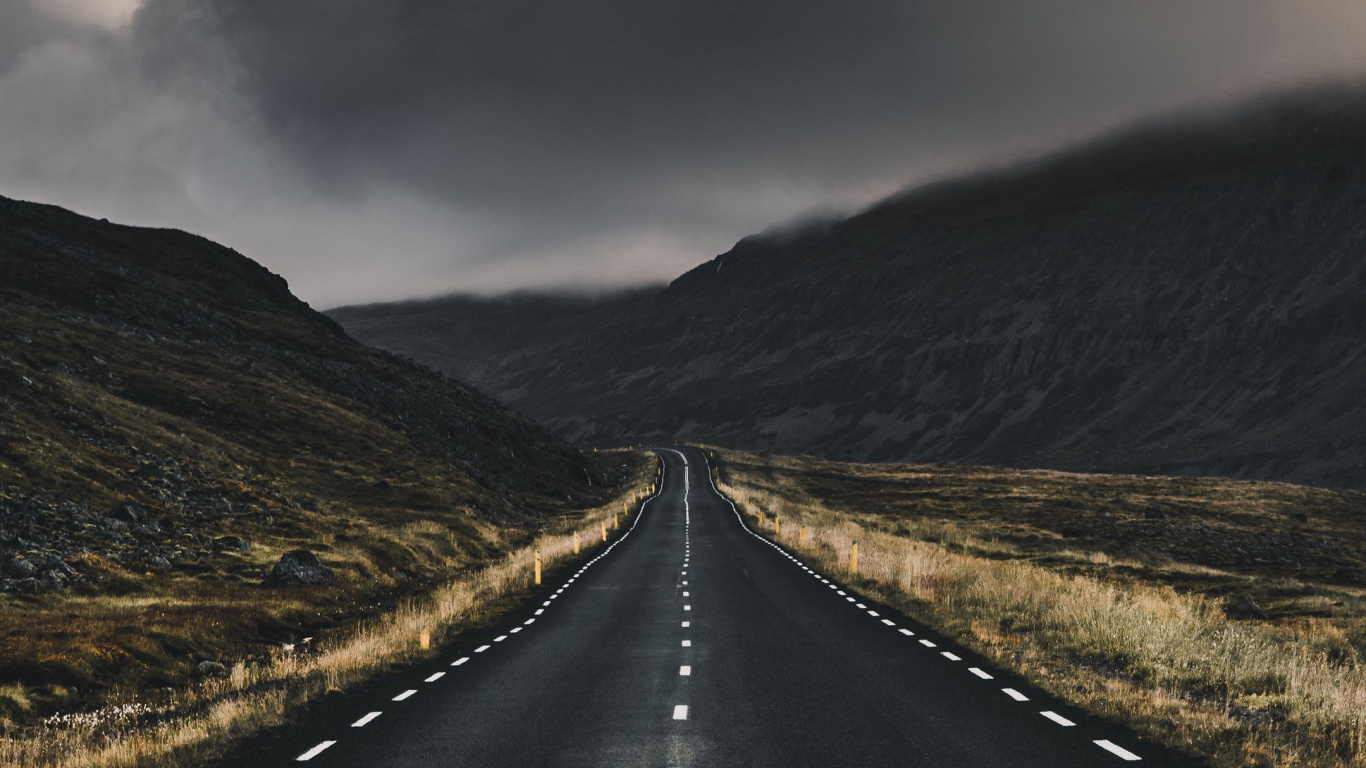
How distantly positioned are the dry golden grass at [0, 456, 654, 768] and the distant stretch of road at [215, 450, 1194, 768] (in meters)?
0.55

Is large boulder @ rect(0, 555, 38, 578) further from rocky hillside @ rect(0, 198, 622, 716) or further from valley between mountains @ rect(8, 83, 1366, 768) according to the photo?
valley between mountains @ rect(8, 83, 1366, 768)

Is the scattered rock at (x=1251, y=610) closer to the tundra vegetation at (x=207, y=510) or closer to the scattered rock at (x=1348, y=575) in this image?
the scattered rock at (x=1348, y=575)

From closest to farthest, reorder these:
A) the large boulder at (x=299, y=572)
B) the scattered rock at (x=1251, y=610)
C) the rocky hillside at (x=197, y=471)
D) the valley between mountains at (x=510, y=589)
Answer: the valley between mountains at (x=510, y=589) < the rocky hillside at (x=197, y=471) < the large boulder at (x=299, y=572) < the scattered rock at (x=1251, y=610)

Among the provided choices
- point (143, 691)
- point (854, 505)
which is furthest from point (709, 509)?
point (143, 691)

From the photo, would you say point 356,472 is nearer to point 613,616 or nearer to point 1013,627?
point 613,616

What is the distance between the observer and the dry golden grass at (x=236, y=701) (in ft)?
30.5

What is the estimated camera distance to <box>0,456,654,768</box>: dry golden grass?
30.5 ft

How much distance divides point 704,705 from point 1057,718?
393cm

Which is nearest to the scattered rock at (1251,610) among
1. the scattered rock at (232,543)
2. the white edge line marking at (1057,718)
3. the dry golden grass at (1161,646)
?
the dry golden grass at (1161,646)

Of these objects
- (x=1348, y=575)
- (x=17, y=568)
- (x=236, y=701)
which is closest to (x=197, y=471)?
(x=17, y=568)

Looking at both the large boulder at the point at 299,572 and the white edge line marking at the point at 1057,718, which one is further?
the large boulder at the point at 299,572

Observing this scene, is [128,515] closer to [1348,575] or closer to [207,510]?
[207,510]

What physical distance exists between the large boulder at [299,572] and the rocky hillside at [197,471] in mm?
89

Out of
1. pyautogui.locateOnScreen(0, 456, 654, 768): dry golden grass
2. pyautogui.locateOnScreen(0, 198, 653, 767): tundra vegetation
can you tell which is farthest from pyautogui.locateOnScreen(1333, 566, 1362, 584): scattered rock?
pyautogui.locateOnScreen(0, 456, 654, 768): dry golden grass
